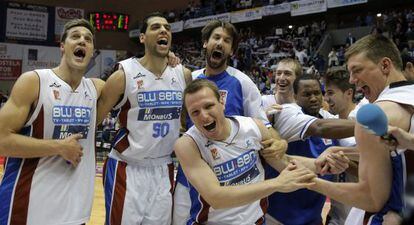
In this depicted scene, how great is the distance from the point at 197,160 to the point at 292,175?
54cm

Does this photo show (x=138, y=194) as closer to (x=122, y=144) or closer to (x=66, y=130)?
(x=122, y=144)

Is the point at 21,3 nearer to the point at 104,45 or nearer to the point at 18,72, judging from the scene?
the point at 18,72

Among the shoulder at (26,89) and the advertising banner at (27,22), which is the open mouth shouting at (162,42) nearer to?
the shoulder at (26,89)

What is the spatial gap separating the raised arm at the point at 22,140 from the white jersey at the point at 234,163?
2.44ft

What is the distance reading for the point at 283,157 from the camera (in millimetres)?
3023

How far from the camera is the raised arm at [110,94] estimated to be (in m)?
3.48

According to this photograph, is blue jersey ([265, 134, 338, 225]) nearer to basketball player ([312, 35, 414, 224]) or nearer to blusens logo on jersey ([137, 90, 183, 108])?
blusens logo on jersey ([137, 90, 183, 108])

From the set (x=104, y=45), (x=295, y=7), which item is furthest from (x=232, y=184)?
(x=104, y=45)

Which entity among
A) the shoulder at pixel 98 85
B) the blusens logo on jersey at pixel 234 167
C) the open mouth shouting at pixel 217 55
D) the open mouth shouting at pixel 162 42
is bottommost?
the blusens logo on jersey at pixel 234 167

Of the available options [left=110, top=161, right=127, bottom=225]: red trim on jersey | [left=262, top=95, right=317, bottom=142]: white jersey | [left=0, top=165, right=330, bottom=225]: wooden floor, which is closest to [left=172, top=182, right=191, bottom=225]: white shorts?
[left=110, top=161, right=127, bottom=225]: red trim on jersey

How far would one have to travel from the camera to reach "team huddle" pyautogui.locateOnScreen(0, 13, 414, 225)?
7.57 ft

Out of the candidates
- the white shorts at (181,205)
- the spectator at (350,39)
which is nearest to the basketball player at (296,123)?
the white shorts at (181,205)

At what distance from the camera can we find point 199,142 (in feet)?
9.30

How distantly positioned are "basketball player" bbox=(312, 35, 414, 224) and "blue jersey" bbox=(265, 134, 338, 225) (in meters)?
1.21
